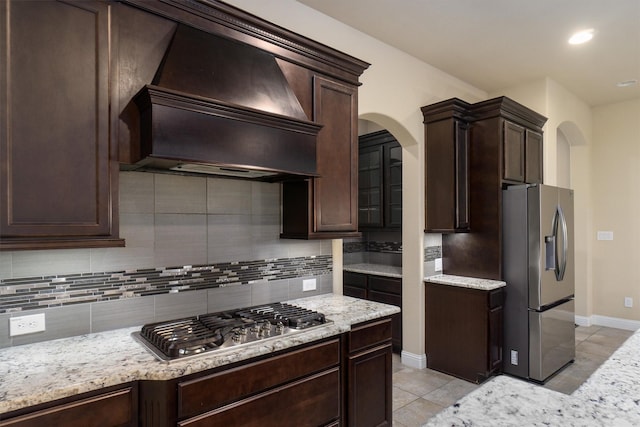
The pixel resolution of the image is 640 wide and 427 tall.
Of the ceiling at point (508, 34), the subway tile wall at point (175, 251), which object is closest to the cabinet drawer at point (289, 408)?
the subway tile wall at point (175, 251)

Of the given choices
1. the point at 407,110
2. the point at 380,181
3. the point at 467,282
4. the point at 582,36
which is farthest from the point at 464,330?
the point at 582,36

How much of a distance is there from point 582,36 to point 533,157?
122cm

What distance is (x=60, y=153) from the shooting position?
1596mm

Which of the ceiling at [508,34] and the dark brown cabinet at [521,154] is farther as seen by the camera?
the dark brown cabinet at [521,154]

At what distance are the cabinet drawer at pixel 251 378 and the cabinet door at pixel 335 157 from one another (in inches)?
31.8

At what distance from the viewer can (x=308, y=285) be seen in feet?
9.44

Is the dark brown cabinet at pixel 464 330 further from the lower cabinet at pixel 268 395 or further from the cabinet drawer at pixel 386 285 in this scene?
the lower cabinet at pixel 268 395

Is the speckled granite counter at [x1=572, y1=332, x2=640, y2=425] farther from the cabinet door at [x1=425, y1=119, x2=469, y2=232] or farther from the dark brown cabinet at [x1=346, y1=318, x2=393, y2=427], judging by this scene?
the cabinet door at [x1=425, y1=119, x2=469, y2=232]

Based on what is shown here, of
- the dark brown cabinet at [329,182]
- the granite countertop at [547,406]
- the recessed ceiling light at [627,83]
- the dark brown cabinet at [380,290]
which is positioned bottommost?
the dark brown cabinet at [380,290]

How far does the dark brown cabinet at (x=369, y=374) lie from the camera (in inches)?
90.7

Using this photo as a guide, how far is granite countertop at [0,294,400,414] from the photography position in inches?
53.4

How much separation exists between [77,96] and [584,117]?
5.97m

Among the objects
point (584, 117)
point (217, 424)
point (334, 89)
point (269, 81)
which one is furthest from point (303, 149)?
point (584, 117)

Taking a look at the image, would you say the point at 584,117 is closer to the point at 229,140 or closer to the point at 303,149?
the point at 303,149
